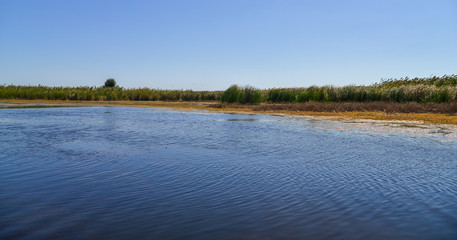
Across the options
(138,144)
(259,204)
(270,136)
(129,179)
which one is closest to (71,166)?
(129,179)

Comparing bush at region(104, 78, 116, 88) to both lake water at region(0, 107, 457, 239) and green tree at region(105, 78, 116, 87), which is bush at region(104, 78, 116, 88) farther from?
lake water at region(0, 107, 457, 239)

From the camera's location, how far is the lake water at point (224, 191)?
472cm

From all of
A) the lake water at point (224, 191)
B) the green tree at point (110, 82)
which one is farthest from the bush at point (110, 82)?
the lake water at point (224, 191)

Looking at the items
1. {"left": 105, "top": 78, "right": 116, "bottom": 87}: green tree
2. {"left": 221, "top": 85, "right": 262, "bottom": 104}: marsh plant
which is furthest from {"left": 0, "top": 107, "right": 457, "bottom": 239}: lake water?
{"left": 105, "top": 78, "right": 116, "bottom": 87}: green tree

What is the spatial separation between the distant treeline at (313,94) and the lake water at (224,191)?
74.4ft

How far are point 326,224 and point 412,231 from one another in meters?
1.13

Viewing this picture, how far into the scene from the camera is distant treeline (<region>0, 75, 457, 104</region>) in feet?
106

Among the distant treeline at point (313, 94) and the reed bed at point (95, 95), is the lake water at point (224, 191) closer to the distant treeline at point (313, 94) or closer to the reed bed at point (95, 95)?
the distant treeline at point (313, 94)

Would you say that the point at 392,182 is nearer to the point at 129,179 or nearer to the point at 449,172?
the point at 449,172

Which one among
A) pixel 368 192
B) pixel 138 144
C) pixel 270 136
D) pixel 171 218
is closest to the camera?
pixel 171 218

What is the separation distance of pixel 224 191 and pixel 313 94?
34.5 meters

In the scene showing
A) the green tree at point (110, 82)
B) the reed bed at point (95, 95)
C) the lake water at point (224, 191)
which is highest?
the green tree at point (110, 82)

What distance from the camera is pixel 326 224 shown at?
4.96 m

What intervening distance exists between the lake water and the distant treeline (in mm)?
22687
